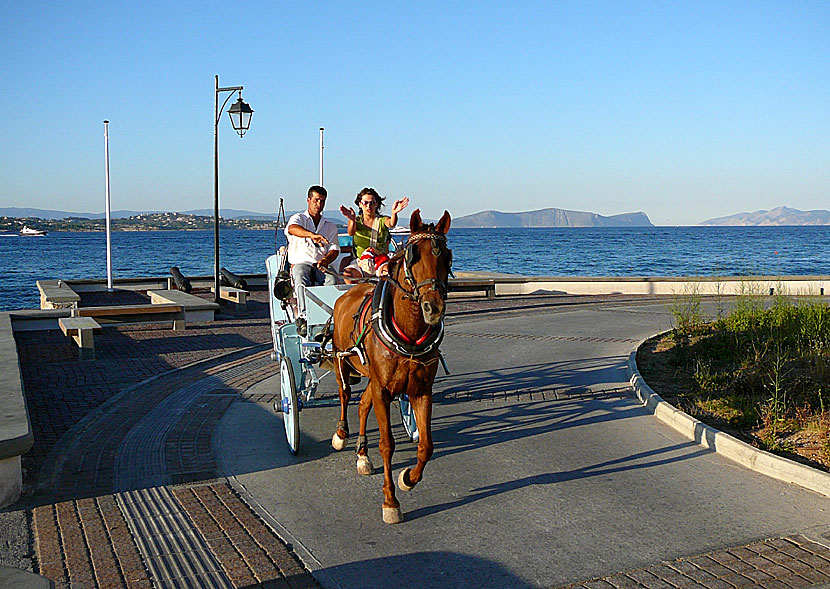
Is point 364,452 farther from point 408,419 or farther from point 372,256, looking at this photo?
point 372,256

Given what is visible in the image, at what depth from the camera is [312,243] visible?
8.46m

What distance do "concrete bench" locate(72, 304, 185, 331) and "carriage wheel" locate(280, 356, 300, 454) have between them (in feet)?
A: 30.5

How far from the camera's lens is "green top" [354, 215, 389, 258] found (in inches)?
319

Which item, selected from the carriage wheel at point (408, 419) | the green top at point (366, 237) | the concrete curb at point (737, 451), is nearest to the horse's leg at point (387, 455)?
→ the carriage wheel at point (408, 419)

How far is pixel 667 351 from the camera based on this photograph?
12469 mm

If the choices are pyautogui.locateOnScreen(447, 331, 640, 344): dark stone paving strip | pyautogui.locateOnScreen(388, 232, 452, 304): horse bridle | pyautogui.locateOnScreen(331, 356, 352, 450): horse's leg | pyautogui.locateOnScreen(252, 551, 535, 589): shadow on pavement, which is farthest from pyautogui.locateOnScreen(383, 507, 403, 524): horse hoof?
pyautogui.locateOnScreen(447, 331, 640, 344): dark stone paving strip

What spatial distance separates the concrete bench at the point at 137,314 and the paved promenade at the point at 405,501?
17.9 feet

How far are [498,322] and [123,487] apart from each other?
39.6 ft

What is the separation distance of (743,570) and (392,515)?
2.31m

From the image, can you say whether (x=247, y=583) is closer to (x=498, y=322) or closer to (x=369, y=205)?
(x=369, y=205)

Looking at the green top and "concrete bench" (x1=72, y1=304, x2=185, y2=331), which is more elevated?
the green top

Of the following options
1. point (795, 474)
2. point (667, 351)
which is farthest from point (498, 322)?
point (795, 474)

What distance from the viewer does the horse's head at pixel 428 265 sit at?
5238 mm

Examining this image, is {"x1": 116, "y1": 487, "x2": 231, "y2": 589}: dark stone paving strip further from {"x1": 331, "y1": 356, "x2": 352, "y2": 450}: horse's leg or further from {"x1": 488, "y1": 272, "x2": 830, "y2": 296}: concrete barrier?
{"x1": 488, "y1": 272, "x2": 830, "y2": 296}: concrete barrier
